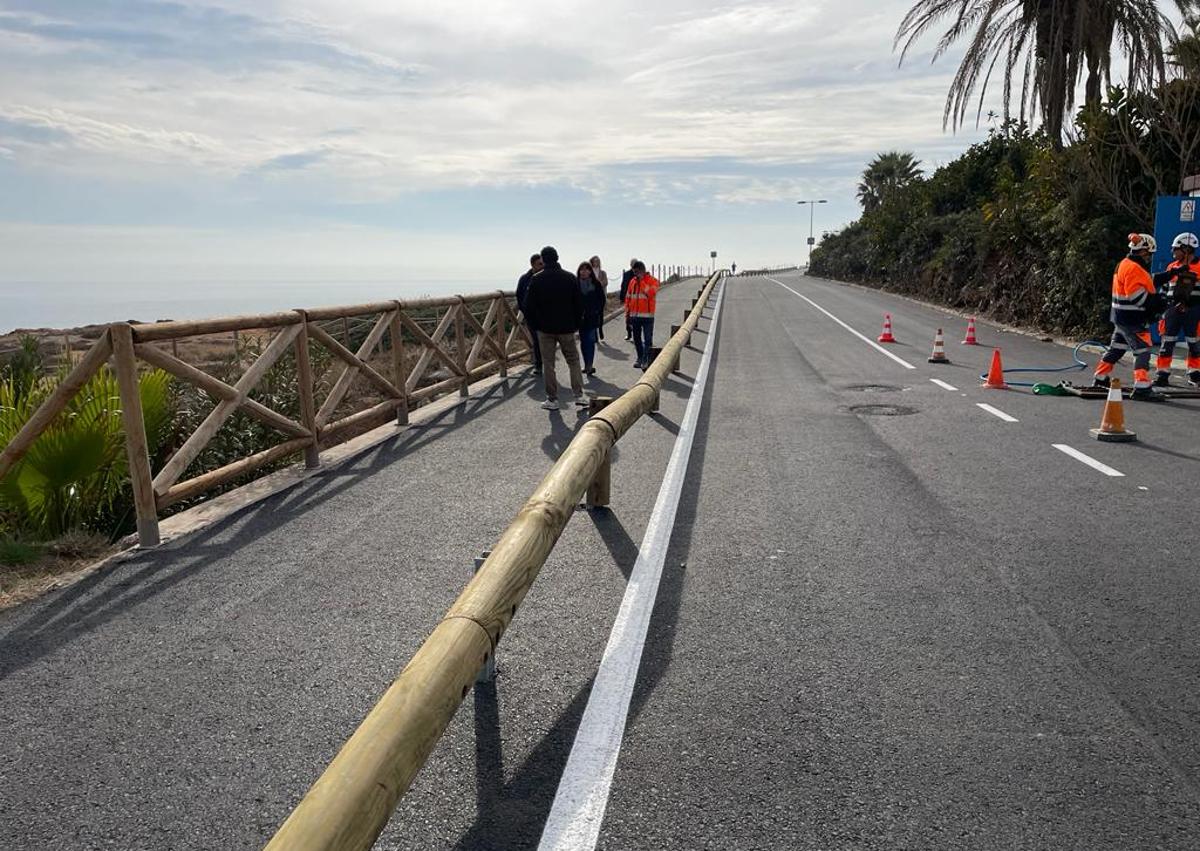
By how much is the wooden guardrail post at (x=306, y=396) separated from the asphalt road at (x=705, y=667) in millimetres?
473

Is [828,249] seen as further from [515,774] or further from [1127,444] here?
[515,774]

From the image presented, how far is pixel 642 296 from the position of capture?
52.7 ft

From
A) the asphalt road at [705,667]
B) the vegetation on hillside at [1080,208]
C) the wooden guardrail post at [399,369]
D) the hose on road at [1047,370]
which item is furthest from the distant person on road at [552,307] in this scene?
the vegetation on hillside at [1080,208]

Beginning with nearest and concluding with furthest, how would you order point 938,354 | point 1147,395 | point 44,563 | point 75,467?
point 44,563
point 75,467
point 1147,395
point 938,354

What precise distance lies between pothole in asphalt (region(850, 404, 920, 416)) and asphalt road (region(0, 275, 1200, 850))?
2934 mm

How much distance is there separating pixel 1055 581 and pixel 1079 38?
80.1ft

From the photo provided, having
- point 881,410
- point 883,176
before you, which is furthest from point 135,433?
point 883,176

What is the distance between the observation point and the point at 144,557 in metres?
5.59

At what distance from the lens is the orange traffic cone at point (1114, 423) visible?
876 centimetres

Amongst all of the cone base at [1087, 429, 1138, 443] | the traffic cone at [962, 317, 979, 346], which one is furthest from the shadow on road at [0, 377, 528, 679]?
the traffic cone at [962, 317, 979, 346]

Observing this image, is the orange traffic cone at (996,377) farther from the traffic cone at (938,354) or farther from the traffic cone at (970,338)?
the traffic cone at (970,338)

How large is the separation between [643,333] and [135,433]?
37.1 ft

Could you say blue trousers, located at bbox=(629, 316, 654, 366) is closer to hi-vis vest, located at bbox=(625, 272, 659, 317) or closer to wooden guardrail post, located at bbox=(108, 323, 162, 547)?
hi-vis vest, located at bbox=(625, 272, 659, 317)

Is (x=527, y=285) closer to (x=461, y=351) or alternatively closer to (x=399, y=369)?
(x=461, y=351)
